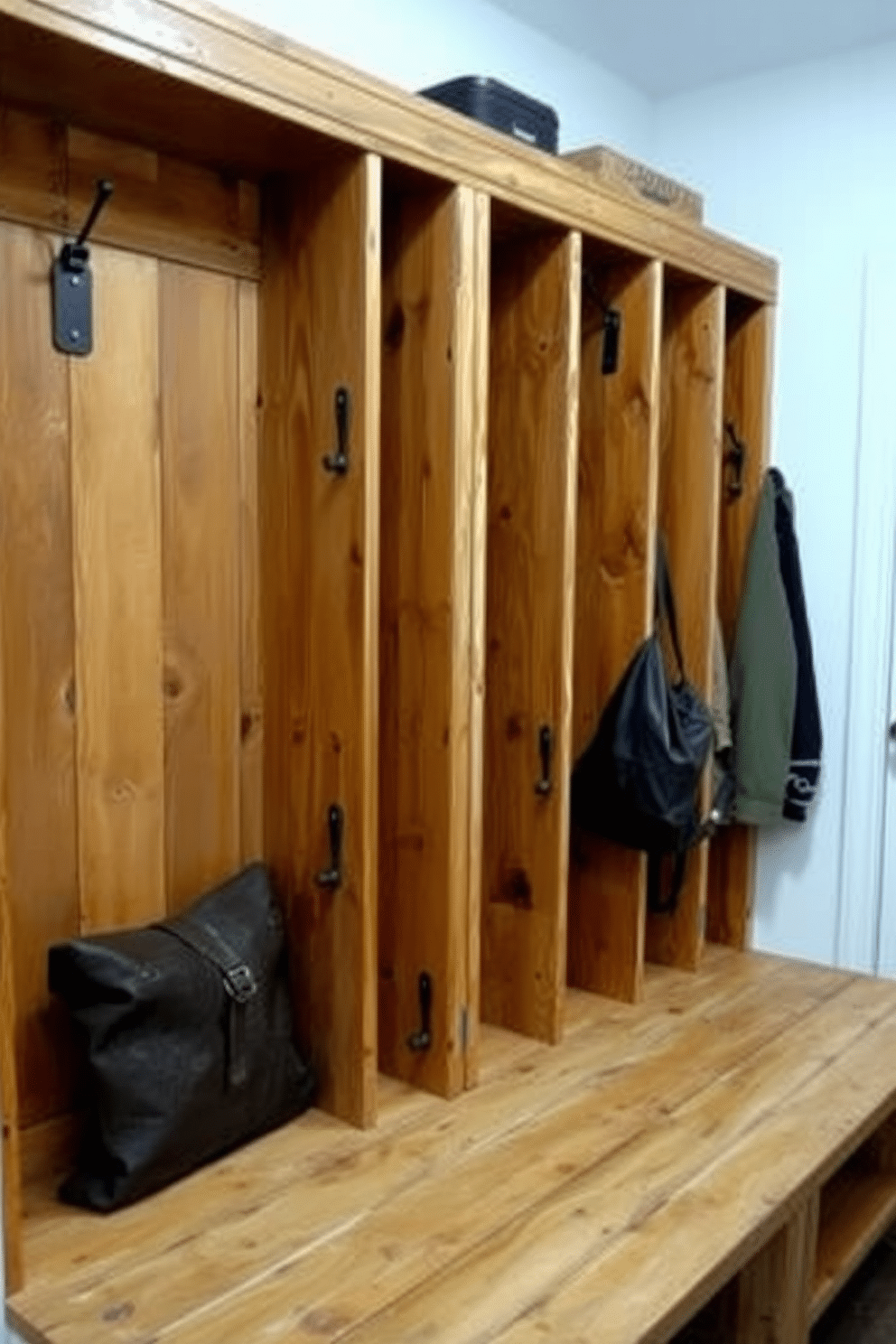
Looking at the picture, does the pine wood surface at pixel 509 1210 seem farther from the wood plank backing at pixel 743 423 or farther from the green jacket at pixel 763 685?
the wood plank backing at pixel 743 423

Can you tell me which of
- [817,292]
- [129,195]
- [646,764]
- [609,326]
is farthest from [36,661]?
[817,292]

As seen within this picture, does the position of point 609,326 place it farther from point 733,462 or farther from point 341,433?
point 341,433

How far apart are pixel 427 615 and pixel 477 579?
0.34ft

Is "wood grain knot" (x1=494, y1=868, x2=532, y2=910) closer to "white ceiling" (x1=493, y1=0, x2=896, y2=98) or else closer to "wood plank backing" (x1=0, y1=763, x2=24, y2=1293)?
"wood plank backing" (x1=0, y1=763, x2=24, y2=1293)

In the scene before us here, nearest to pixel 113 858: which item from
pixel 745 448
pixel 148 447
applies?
pixel 148 447

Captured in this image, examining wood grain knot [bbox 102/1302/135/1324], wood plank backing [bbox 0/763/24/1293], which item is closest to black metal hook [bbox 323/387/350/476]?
wood plank backing [bbox 0/763/24/1293]

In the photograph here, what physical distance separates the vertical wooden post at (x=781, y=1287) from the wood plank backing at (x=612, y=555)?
68 centimetres

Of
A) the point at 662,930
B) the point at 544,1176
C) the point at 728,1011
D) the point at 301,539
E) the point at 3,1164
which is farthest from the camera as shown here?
the point at 662,930

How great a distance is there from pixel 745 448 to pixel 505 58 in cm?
102

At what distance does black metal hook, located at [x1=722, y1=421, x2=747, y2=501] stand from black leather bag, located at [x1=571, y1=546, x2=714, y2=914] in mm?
599

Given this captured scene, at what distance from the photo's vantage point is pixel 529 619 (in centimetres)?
220

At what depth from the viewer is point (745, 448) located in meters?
2.73

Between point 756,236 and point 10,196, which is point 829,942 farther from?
point 10,196

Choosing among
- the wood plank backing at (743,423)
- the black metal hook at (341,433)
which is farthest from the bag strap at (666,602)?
the black metal hook at (341,433)
